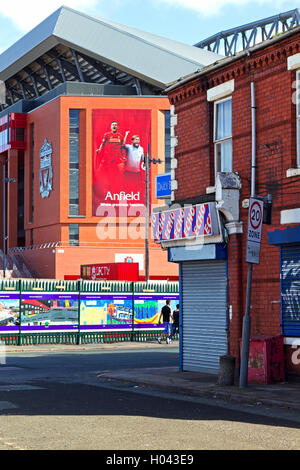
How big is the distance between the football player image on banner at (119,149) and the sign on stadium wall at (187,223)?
170 feet

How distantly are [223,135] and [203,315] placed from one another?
489 cm

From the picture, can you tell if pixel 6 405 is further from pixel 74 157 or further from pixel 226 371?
pixel 74 157

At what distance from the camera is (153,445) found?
9141 mm

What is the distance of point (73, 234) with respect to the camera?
72250mm

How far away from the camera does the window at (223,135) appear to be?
62.9 ft

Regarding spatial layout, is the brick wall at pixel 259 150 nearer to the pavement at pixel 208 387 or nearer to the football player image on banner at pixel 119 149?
the pavement at pixel 208 387

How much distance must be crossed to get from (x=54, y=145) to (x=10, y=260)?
1327 centimetres

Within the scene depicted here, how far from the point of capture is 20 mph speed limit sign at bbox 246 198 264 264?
15.6 m

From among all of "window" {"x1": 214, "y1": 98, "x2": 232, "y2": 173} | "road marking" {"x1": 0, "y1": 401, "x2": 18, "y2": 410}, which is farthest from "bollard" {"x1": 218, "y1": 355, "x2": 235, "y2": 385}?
"window" {"x1": 214, "y1": 98, "x2": 232, "y2": 173}

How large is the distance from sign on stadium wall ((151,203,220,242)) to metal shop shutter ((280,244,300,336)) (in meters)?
2.19

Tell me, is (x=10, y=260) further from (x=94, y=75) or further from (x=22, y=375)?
(x=22, y=375)

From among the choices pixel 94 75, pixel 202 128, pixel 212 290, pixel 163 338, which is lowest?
pixel 163 338
